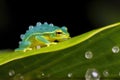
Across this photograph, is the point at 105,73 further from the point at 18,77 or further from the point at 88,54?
the point at 18,77

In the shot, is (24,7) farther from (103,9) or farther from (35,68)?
(35,68)

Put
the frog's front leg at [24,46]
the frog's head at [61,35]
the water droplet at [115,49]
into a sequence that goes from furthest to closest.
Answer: the frog's head at [61,35] < the frog's front leg at [24,46] < the water droplet at [115,49]

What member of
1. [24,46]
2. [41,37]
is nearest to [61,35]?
[41,37]

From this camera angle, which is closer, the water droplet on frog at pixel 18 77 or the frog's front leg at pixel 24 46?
the water droplet on frog at pixel 18 77

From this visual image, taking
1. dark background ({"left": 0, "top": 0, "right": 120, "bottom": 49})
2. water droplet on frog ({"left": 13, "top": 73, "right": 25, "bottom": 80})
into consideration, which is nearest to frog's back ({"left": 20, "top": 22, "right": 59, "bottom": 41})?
dark background ({"left": 0, "top": 0, "right": 120, "bottom": 49})

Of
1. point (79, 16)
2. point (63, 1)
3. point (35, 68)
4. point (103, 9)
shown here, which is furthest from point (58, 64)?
point (63, 1)

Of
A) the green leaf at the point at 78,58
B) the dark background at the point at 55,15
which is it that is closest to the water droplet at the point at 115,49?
the green leaf at the point at 78,58

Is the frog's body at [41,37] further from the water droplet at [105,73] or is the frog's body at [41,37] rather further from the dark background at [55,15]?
the water droplet at [105,73]
